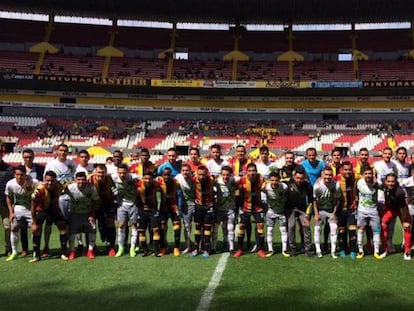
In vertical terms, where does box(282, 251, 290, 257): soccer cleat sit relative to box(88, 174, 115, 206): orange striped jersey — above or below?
below

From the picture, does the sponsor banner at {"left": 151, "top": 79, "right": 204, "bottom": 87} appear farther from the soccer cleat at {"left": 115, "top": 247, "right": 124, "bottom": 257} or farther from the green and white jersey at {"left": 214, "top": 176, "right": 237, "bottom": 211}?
the soccer cleat at {"left": 115, "top": 247, "right": 124, "bottom": 257}

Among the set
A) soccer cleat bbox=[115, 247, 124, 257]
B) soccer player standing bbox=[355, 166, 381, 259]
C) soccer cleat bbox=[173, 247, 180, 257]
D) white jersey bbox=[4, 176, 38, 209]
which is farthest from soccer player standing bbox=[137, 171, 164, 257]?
soccer player standing bbox=[355, 166, 381, 259]

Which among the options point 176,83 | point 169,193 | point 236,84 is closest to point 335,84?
point 236,84

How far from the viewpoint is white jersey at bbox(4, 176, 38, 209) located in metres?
8.29

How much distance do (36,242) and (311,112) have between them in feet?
112

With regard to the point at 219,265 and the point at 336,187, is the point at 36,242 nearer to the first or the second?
the point at 219,265

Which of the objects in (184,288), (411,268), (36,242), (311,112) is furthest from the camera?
(311,112)

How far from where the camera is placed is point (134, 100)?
1544 inches

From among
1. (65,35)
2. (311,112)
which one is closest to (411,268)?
(311,112)

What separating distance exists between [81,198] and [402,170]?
6.51m

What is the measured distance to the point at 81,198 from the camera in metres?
8.27

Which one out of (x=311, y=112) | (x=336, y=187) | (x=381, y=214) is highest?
(x=311, y=112)

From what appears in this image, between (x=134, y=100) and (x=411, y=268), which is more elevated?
(x=134, y=100)

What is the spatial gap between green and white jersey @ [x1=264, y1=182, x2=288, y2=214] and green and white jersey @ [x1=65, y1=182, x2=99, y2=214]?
11.0 feet
